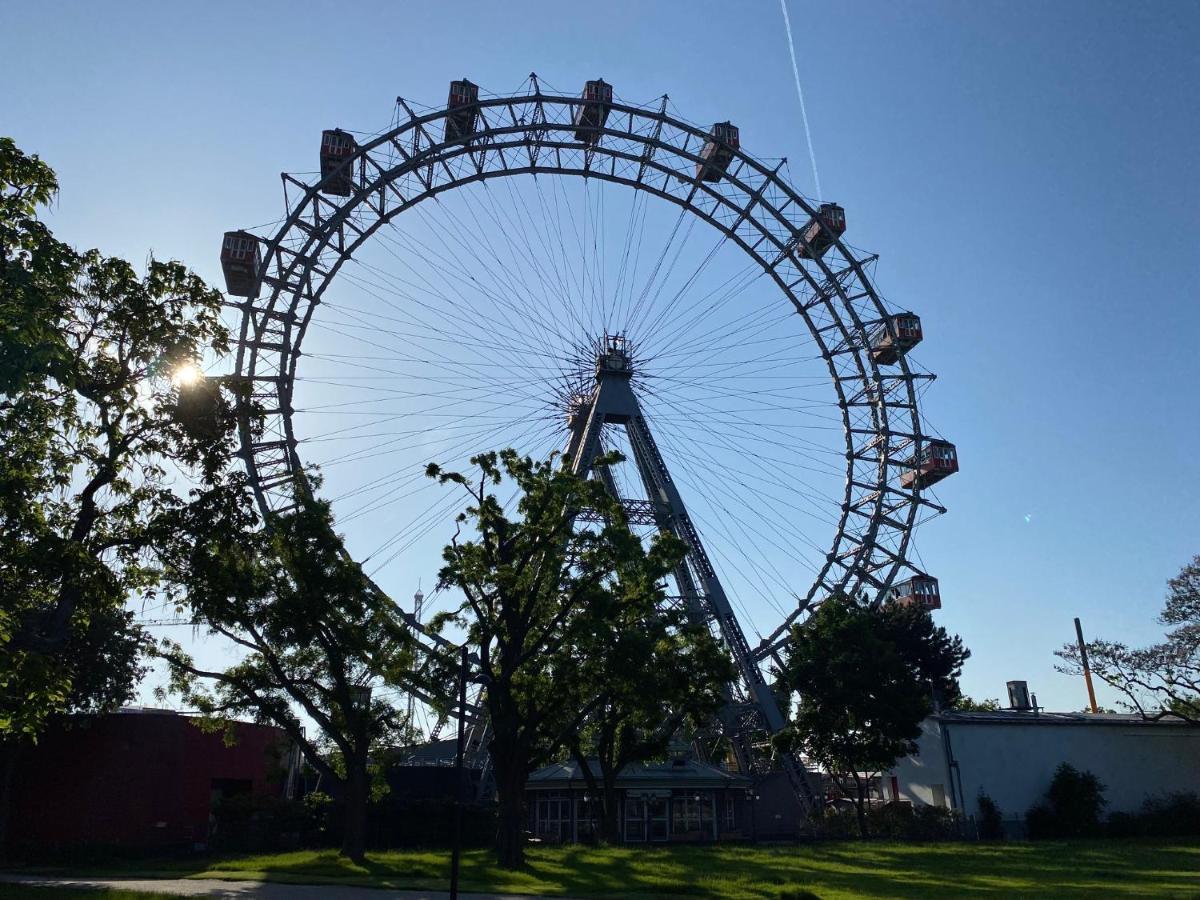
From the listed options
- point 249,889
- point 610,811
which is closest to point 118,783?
point 249,889

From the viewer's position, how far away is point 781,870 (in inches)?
1009

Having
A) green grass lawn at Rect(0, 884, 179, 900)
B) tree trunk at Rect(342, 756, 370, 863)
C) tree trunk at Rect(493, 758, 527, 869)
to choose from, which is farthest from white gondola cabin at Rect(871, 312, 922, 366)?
green grass lawn at Rect(0, 884, 179, 900)

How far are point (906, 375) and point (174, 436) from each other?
1546 inches

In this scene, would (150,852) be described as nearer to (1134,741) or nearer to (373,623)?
(373,623)

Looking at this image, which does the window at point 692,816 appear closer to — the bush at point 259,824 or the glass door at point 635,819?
the glass door at point 635,819

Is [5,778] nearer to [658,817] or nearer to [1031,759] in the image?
[658,817]

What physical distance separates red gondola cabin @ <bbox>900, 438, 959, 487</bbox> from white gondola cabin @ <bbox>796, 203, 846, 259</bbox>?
1153 centimetres

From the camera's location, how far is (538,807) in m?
43.8

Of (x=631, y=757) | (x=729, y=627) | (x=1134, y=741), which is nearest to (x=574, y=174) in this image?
(x=729, y=627)

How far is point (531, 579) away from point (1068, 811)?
93.7 feet

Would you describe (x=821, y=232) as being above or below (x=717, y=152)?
below

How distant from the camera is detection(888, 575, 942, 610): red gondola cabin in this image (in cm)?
4719

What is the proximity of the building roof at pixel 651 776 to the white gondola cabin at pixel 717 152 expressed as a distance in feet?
92.0

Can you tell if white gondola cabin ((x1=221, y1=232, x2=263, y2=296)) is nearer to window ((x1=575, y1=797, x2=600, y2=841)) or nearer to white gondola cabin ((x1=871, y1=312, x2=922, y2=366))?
window ((x1=575, y1=797, x2=600, y2=841))
